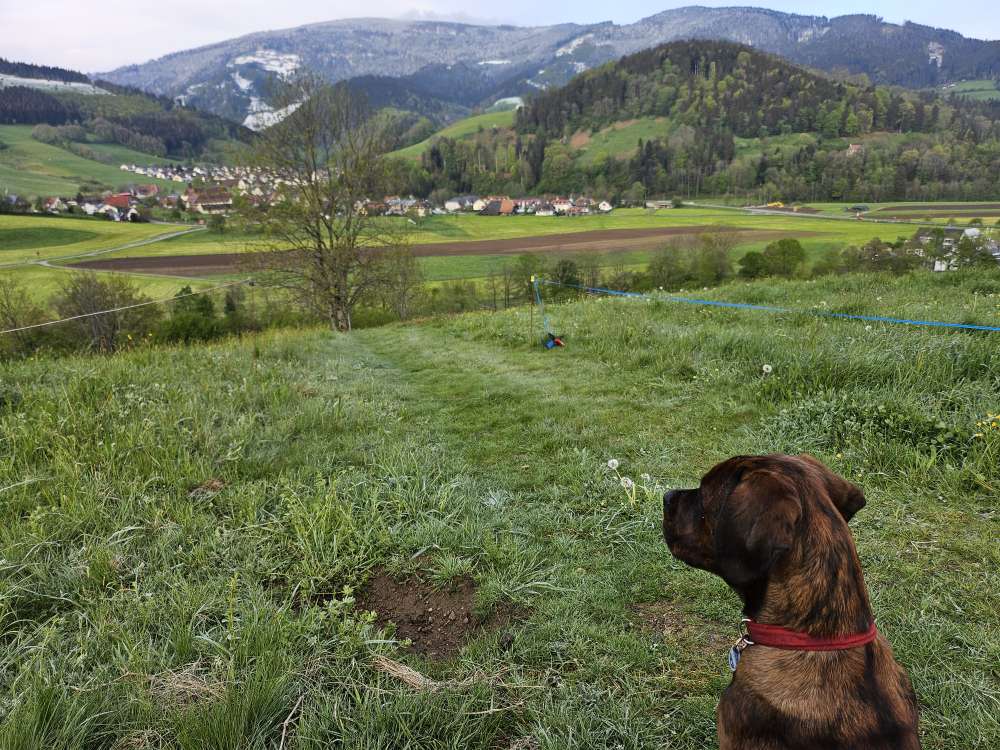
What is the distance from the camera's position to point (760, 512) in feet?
6.34

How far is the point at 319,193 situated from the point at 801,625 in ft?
84.5

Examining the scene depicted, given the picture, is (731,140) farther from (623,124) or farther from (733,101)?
(623,124)

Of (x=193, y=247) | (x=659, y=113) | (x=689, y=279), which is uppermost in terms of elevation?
(x=659, y=113)

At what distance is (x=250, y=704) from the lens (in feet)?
7.18

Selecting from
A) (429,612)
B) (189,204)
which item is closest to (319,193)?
(429,612)

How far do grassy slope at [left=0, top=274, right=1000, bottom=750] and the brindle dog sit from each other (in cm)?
68

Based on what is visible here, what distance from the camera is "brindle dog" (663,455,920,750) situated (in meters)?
1.76

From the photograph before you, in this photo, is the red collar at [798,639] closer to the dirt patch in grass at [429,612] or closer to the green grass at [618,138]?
the dirt patch in grass at [429,612]

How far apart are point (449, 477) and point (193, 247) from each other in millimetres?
80416

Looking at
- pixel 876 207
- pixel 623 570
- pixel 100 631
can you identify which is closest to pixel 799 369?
pixel 623 570

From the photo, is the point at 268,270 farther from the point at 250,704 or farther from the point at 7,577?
the point at 250,704

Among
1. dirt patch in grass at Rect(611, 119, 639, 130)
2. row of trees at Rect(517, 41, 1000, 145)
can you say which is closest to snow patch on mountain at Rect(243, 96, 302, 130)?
row of trees at Rect(517, 41, 1000, 145)

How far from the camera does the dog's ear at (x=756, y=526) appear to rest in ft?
6.19

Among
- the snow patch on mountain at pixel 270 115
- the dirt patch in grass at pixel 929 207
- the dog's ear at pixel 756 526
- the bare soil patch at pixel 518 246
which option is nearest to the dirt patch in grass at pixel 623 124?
the dirt patch in grass at pixel 929 207
